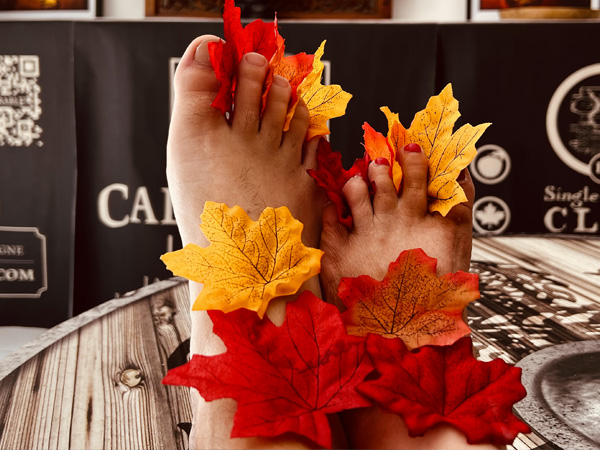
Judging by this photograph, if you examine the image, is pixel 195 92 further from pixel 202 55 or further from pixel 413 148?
pixel 413 148

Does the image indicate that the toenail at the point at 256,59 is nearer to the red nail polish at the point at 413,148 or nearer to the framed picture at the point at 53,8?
the red nail polish at the point at 413,148

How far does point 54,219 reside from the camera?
5.38ft

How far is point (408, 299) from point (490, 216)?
3.94 feet

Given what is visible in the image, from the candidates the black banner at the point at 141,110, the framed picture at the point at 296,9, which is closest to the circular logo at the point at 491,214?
the black banner at the point at 141,110

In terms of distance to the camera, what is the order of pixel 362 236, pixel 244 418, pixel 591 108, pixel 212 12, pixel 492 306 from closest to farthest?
pixel 244 418
pixel 362 236
pixel 492 306
pixel 591 108
pixel 212 12

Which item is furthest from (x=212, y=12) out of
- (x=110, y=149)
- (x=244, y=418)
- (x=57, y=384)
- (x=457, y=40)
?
(x=244, y=418)

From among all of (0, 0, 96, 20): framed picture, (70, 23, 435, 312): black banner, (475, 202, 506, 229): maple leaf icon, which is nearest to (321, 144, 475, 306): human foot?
(70, 23, 435, 312): black banner

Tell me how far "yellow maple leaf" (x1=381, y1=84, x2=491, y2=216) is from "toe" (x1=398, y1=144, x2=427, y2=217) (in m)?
0.01

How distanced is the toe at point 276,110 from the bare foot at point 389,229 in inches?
4.8

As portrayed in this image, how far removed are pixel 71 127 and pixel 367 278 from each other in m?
1.31

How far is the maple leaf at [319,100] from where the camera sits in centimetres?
75

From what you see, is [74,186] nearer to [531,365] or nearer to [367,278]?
[367,278]

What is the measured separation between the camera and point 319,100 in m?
0.78

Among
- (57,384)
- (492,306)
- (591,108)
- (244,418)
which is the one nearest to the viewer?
(244,418)
